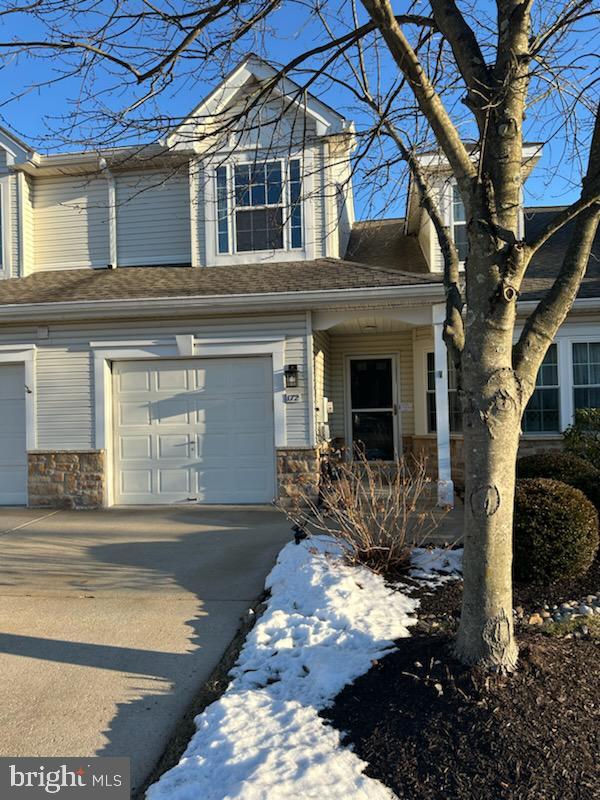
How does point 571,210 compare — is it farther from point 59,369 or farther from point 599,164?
point 59,369

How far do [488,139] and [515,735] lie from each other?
9.94ft

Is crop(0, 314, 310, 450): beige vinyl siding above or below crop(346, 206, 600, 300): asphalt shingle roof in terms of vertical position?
below

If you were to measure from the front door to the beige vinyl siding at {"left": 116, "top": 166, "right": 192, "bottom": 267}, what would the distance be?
3855 millimetres

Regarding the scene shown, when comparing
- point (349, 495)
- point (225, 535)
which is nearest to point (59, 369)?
point (225, 535)

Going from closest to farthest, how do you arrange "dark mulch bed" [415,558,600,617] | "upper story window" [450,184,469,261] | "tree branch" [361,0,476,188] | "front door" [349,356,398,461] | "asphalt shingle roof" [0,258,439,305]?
"tree branch" [361,0,476,188] → "dark mulch bed" [415,558,600,617] → "asphalt shingle roof" [0,258,439,305] → "upper story window" [450,184,469,261] → "front door" [349,356,398,461]

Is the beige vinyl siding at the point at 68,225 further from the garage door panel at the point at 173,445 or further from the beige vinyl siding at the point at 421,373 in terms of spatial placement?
the beige vinyl siding at the point at 421,373

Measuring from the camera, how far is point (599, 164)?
11.1 ft

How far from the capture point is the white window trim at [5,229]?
33.7ft

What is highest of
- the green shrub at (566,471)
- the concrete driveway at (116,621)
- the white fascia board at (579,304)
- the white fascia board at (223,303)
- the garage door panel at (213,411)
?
the white fascia board at (223,303)

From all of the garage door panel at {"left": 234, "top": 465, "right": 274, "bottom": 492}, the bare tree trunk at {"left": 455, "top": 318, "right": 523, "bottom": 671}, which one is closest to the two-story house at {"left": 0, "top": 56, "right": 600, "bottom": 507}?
the garage door panel at {"left": 234, "top": 465, "right": 274, "bottom": 492}

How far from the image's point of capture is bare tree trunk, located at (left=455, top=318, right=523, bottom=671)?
309 cm

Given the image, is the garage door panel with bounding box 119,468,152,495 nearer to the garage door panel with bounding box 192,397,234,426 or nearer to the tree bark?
the garage door panel with bounding box 192,397,234,426

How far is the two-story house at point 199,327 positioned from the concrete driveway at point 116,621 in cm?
132

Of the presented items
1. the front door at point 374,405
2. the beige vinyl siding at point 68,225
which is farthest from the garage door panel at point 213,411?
the beige vinyl siding at point 68,225
